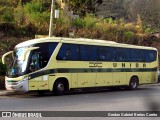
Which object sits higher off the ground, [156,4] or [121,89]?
[156,4]

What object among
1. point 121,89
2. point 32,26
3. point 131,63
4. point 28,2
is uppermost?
point 28,2

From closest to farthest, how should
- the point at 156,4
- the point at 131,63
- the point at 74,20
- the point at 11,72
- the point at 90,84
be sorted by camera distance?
the point at 11,72, the point at 90,84, the point at 131,63, the point at 74,20, the point at 156,4

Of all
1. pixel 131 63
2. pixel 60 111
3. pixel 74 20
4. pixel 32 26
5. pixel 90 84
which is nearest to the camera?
pixel 60 111

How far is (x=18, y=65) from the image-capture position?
21.0 meters

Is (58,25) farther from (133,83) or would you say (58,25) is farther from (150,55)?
(133,83)

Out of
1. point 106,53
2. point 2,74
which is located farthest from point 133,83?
point 2,74

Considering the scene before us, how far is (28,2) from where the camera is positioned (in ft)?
141

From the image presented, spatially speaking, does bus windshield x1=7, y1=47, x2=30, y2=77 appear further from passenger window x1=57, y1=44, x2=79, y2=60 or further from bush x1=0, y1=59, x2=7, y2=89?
bush x1=0, y1=59, x2=7, y2=89

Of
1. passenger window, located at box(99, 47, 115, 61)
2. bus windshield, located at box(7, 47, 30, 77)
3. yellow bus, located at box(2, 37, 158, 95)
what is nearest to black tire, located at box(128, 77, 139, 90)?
yellow bus, located at box(2, 37, 158, 95)

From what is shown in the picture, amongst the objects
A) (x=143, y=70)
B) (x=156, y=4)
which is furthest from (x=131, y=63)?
(x=156, y=4)

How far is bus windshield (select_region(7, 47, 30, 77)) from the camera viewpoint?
816 inches

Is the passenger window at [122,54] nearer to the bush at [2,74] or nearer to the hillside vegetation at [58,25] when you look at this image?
the bush at [2,74]

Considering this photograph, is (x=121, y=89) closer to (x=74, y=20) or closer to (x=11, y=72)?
(x=11, y=72)

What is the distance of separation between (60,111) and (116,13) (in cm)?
6307
